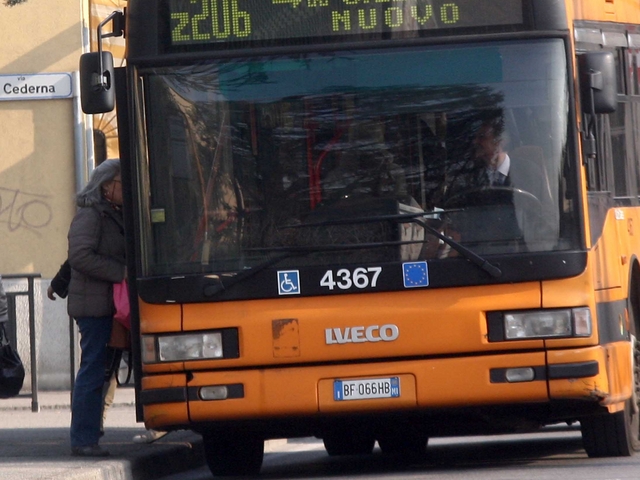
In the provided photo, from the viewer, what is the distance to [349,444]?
10.9 m

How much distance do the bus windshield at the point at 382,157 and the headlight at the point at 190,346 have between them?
37 cm

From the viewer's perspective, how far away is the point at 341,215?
8.05 metres

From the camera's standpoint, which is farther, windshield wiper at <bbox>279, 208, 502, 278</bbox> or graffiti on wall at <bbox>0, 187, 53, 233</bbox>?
graffiti on wall at <bbox>0, 187, 53, 233</bbox>

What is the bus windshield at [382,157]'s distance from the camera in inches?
316

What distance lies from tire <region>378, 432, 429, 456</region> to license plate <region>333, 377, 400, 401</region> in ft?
7.50

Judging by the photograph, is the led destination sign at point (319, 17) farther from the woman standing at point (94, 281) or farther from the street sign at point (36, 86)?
the street sign at point (36, 86)

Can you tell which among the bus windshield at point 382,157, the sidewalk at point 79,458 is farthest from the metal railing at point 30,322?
the bus windshield at point 382,157

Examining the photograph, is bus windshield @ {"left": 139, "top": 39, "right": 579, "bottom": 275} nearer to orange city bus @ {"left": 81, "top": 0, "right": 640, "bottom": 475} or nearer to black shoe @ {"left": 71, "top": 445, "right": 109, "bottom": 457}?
orange city bus @ {"left": 81, "top": 0, "right": 640, "bottom": 475}

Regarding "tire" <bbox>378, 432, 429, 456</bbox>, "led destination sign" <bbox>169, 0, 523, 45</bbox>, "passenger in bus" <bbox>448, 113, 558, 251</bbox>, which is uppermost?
"led destination sign" <bbox>169, 0, 523, 45</bbox>

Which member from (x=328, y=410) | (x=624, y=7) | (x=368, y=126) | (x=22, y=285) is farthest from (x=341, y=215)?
(x=22, y=285)

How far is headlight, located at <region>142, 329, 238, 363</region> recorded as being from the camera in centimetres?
812

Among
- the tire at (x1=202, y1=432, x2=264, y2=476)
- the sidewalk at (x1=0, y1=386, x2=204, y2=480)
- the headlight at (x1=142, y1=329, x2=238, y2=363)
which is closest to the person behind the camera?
the headlight at (x1=142, y1=329, x2=238, y2=363)

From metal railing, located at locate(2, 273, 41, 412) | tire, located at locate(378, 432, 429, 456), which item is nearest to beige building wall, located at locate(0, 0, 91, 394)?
metal railing, located at locate(2, 273, 41, 412)

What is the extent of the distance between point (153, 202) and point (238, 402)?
1.23 meters
